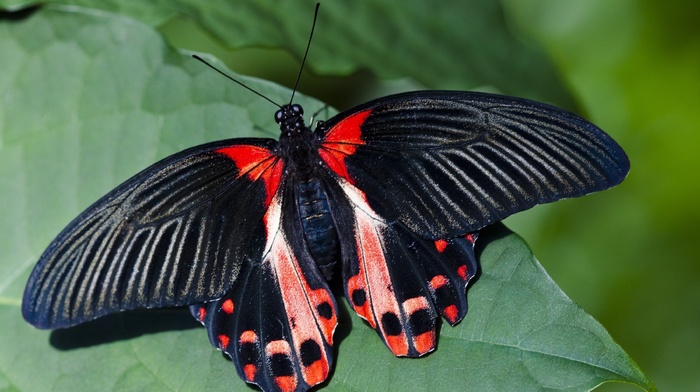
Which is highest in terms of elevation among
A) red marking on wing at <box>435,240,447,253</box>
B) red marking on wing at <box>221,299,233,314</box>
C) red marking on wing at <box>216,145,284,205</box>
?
red marking on wing at <box>216,145,284,205</box>

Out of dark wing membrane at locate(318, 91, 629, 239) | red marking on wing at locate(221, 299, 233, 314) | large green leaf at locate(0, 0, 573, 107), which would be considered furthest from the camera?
large green leaf at locate(0, 0, 573, 107)

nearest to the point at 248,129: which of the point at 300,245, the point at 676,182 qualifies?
the point at 300,245

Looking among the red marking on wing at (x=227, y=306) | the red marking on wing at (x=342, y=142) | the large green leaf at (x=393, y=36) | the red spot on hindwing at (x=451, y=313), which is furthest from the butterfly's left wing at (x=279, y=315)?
the large green leaf at (x=393, y=36)

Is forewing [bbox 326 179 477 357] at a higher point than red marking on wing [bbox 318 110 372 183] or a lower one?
lower

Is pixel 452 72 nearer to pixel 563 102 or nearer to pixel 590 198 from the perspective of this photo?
pixel 563 102

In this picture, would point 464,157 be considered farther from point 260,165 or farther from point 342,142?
point 260,165

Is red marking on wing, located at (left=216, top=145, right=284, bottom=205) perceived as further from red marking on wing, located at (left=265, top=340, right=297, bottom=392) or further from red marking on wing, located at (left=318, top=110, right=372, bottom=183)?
red marking on wing, located at (left=265, top=340, right=297, bottom=392)

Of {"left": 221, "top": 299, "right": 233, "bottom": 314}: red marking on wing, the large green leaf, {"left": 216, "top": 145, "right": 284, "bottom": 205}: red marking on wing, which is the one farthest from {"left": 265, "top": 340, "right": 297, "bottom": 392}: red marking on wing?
the large green leaf

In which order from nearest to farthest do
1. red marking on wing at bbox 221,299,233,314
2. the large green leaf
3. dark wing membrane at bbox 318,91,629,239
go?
dark wing membrane at bbox 318,91,629,239, red marking on wing at bbox 221,299,233,314, the large green leaf

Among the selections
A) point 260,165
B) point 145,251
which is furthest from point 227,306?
point 260,165
